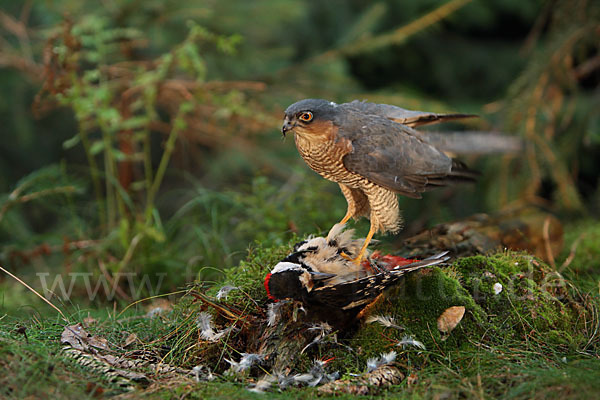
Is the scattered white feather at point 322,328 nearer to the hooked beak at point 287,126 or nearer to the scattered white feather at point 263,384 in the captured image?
the scattered white feather at point 263,384

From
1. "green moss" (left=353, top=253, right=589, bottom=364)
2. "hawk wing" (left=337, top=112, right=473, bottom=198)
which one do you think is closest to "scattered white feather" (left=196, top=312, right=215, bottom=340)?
"green moss" (left=353, top=253, right=589, bottom=364)

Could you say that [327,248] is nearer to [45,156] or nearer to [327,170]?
[327,170]

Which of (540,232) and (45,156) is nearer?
(540,232)

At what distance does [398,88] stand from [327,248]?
3.66 m

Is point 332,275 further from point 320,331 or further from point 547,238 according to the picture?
point 547,238

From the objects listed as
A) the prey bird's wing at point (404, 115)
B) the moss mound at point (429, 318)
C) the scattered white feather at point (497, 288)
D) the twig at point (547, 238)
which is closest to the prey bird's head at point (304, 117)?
the prey bird's wing at point (404, 115)

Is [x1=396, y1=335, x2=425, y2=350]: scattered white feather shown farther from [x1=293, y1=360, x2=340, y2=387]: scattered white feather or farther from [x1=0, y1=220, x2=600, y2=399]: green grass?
[x1=293, y1=360, x2=340, y2=387]: scattered white feather

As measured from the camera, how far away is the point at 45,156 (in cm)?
687

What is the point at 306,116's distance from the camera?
221cm

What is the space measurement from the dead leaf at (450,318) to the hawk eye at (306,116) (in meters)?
1.01

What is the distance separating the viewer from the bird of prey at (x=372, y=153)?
2268 millimetres

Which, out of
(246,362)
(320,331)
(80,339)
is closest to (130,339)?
(80,339)

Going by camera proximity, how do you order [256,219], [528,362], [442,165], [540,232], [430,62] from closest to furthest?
[528,362] < [442,165] < [540,232] < [256,219] < [430,62]

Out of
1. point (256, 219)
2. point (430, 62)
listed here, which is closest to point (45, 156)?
point (256, 219)
